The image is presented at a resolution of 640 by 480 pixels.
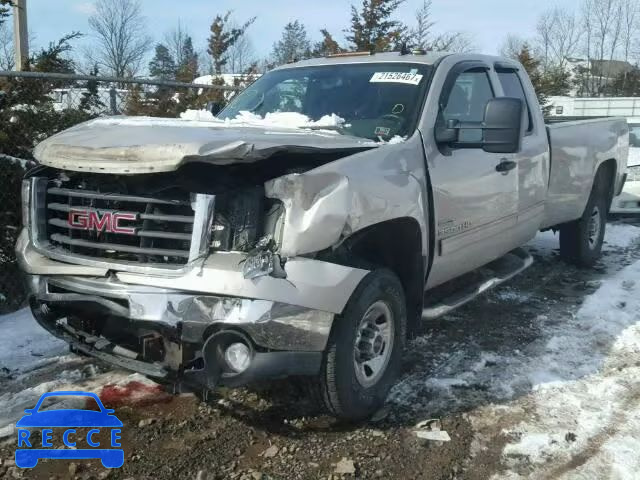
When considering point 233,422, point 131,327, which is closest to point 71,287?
point 131,327

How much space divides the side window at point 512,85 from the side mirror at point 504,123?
144cm

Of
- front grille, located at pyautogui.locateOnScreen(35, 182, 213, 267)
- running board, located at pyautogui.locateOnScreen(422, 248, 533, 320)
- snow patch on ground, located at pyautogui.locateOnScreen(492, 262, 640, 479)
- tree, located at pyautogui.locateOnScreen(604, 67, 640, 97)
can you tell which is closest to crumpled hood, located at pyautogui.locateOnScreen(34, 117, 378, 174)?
front grille, located at pyautogui.locateOnScreen(35, 182, 213, 267)

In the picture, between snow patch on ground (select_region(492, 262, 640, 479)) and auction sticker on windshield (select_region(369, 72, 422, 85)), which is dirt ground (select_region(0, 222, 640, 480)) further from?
auction sticker on windshield (select_region(369, 72, 422, 85))

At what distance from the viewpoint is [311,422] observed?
3.58m

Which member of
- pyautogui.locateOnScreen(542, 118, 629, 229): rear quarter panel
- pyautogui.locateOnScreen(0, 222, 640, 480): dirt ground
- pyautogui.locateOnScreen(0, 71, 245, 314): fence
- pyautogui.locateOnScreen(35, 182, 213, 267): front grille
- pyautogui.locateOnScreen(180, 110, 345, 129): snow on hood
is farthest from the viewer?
pyautogui.locateOnScreen(542, 118, 629, 229): rear quarter panel

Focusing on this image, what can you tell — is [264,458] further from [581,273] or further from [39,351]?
[581,273]

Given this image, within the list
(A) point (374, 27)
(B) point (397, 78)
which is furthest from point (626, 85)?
(B) point (397, 78)

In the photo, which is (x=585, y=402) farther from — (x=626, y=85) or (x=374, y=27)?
(x=626, y=85)

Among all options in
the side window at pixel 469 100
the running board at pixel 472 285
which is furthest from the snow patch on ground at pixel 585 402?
the side window at pixel 469 100

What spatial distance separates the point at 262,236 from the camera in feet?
9.74

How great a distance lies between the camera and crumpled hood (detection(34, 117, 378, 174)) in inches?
113

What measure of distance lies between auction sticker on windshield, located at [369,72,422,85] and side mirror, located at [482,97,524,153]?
0.62 metres

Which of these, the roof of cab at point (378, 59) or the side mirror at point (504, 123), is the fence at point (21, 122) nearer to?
the roof of cab at point (378, 59)

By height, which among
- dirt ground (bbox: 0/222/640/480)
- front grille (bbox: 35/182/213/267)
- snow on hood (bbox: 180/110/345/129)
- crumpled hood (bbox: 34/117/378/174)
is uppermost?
snow on hood (bbox: 180/110/345/129)
